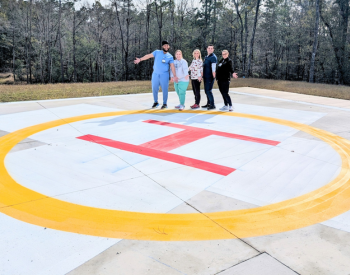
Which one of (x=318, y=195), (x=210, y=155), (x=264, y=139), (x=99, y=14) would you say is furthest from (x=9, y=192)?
(x=99, y=14)

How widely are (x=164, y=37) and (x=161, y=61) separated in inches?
1233

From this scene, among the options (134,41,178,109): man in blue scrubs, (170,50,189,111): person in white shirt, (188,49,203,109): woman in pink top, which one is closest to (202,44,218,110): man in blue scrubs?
(188,49,203,109): woman in pink top

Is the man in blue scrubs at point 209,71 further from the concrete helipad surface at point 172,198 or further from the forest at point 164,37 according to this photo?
the forest at point 164,37

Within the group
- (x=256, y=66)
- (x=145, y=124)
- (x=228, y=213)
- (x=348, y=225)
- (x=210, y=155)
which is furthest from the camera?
(x=256, y=66)

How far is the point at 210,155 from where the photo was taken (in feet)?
14.5

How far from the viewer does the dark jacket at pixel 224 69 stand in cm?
745

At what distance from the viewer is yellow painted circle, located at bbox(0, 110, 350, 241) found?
2.49 metres

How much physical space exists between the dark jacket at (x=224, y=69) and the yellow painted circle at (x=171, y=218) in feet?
15.5

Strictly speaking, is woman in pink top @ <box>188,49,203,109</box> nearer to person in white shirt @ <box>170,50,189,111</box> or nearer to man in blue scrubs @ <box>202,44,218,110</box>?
man in blue scrubs @ <box>202,44,218,110</box>

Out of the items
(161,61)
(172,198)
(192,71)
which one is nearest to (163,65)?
(161,61)

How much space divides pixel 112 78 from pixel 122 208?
40121 millimetres

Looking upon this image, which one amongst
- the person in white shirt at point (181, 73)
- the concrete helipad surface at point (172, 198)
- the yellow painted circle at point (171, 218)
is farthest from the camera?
the person in white shirt at point (181, 73)

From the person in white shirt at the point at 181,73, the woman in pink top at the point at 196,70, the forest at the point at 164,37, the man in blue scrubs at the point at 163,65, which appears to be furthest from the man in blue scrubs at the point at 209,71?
the forest at the point at 164,37

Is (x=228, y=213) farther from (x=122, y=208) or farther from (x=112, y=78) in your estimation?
(x=112, y=78)
